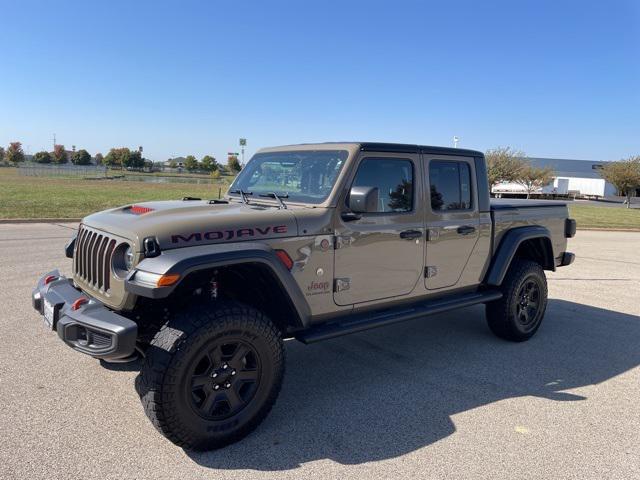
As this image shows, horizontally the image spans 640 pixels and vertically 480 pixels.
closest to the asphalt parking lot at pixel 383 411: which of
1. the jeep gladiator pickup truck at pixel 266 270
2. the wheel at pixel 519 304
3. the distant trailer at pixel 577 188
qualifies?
the wheel at pixel 519 304

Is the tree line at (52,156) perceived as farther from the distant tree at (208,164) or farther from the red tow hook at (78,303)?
the red tow hook at (78,303)

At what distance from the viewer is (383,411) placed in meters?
3.60

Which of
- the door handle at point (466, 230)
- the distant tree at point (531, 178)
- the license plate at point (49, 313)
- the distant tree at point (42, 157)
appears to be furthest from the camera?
the distant tree at point (42, 157)

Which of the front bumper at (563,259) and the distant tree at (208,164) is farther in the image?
the distant tree at (208,164)

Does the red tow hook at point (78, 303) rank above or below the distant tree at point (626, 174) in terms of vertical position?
below

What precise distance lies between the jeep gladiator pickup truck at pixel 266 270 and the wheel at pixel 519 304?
3 cm

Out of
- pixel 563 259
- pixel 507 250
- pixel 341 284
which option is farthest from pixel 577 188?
pixel 341 284

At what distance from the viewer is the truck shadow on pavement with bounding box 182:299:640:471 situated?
3129mm

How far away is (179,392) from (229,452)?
0.51 metres

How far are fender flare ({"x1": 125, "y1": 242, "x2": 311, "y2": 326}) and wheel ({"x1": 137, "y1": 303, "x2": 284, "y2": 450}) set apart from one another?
278 millimetres

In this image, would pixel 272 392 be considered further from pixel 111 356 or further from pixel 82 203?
pixel 82 203

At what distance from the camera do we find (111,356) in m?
2.85

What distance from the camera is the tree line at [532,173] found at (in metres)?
42.4

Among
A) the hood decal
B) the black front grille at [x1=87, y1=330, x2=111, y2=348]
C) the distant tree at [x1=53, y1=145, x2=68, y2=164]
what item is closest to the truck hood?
the hood decal
